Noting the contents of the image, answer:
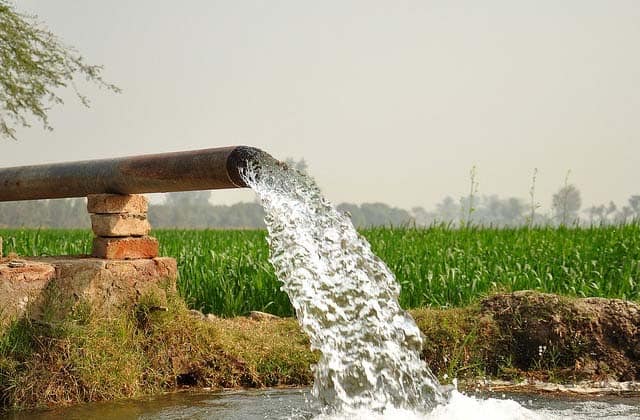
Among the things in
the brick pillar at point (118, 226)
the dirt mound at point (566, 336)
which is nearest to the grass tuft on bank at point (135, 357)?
the brick pillar at point (118, 226)

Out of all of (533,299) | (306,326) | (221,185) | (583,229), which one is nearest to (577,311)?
(533,299)

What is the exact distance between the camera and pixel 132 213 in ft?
22.0

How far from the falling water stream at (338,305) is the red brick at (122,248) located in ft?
4.99

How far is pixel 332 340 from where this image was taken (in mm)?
5672

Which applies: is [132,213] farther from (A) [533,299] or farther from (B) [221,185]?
(A) [533,299]

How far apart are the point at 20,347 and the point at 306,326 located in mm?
2176

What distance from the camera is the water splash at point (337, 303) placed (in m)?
5.48

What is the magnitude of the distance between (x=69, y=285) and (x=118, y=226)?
23.8 inches

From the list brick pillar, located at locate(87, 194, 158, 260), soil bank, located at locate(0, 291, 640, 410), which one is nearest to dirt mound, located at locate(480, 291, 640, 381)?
soil bank, located at locate(0, 291, 640, 410)

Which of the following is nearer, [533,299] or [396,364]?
[396,364]

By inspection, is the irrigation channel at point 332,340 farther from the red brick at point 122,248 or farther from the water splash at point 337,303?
the red brick at point 122,248

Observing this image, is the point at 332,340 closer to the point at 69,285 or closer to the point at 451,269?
the point at 69,285

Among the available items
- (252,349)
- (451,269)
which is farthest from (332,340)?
(451,269)

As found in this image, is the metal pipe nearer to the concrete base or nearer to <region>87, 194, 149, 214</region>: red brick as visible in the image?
<region>87, 194, 149, 214</region>: red brick
